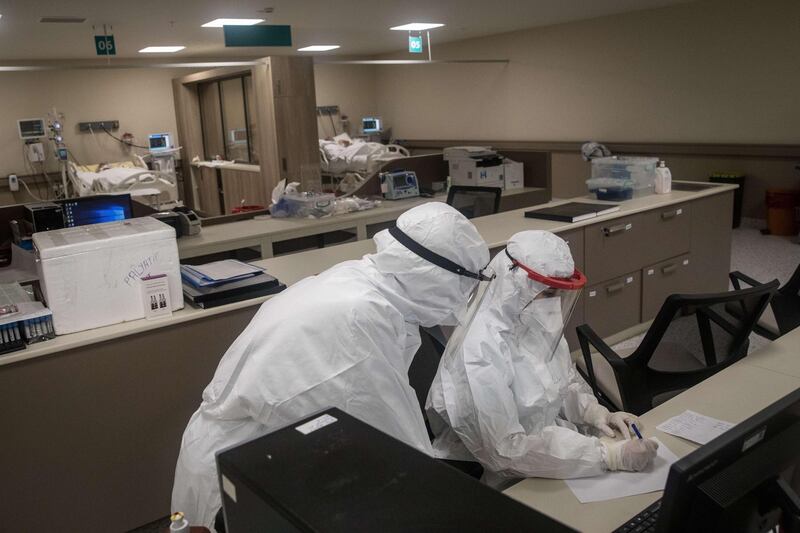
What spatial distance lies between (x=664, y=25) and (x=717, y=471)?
7.15m

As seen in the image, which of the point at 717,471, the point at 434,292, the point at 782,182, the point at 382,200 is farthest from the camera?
the point at 782,182

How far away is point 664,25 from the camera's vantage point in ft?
22.6

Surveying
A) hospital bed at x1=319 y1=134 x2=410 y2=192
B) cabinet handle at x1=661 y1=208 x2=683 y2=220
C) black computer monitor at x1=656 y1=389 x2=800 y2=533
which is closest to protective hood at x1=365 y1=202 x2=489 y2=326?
black computer monitor at x1=656 y1=389 x2=800 y2=533

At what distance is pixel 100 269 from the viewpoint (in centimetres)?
209

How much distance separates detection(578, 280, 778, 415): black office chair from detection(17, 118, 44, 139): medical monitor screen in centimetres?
804

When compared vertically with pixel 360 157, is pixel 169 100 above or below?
above

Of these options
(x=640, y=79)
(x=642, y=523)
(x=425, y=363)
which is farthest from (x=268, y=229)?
(x=640, y=79)

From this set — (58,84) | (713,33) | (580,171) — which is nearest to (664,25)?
(713,33)

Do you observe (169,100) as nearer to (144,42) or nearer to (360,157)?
(144,42)

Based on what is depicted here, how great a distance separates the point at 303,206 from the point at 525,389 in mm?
3193

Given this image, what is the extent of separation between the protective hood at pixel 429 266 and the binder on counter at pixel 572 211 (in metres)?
1.86

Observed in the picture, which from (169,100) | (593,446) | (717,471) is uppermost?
(169,100)

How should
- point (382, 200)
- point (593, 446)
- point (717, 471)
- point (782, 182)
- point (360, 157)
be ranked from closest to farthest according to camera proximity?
1. point (717, 471)
2. point (593, 446)
3. point (382, 200)
4. point (782, 182)
5. point (360, 157)

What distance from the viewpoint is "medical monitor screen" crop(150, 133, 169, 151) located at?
27.2 ft
